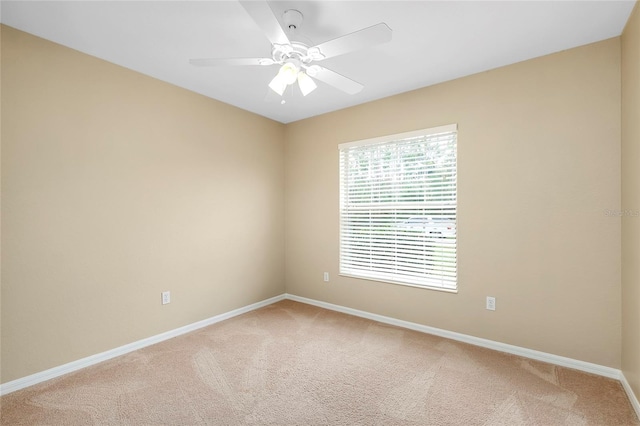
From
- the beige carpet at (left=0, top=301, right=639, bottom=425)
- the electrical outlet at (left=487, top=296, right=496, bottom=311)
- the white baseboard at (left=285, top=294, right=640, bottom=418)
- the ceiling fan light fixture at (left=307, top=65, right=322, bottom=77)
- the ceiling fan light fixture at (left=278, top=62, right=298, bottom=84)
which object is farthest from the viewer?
the electrical outlet at (left=487, top=296, right=496, bottom=311)

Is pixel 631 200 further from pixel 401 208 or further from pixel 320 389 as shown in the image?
pixel 320 389

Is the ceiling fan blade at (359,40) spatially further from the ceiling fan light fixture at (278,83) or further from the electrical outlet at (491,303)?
the electrical outlet at (491,303)

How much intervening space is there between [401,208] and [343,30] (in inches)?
74.5

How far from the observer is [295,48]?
1.95m

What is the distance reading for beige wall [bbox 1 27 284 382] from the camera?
2215mm

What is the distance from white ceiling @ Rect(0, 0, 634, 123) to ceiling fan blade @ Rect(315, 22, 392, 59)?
0.32m

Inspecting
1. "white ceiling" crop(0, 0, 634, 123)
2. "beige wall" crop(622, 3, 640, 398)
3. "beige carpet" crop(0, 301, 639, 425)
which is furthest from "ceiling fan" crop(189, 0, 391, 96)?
"beige carpet" crop(0, 301, 639, 425)

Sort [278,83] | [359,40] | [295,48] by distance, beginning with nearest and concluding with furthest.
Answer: [359,40] → [295,48] → [278,83]

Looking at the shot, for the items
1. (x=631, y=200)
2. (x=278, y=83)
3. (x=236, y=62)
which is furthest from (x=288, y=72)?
(x=631, y=200)

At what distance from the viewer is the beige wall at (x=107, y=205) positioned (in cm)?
221

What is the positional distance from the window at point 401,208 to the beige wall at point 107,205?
52.8 inches

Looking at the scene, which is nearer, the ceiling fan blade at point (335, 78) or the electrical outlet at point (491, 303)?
the ceiling fan blade at point (335, 78)

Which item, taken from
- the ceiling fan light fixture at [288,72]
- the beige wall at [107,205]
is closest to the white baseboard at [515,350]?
the beige wall at [107,205]

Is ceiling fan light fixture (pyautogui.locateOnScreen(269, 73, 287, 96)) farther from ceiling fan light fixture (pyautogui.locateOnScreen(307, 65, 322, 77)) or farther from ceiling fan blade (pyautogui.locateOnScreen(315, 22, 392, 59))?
ceiling fan blade (pyautogui.locateOnScreen(315, 22, 392, 59))
